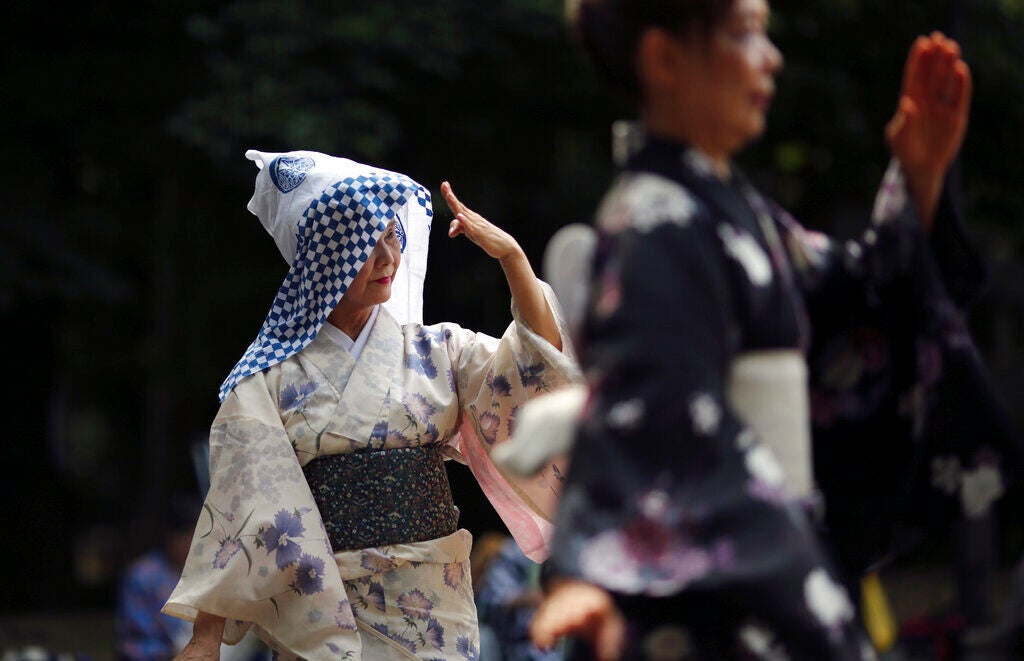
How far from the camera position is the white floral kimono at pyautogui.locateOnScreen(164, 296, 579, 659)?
11.5ft

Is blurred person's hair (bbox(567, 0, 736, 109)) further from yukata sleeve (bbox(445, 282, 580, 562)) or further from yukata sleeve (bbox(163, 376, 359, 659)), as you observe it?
yukata sleeve (bbox(163, 376, 359, 659))

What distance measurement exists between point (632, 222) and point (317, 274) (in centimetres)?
176

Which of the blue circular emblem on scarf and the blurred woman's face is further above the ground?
the blurred woman's face

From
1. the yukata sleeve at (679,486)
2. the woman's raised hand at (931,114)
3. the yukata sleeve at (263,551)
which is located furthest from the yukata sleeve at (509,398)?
the yukata sleeve at (679,486)

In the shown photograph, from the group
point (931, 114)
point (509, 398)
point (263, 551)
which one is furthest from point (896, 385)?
point (263, 551)

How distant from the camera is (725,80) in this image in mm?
2137

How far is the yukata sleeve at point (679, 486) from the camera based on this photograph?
1.93 metres

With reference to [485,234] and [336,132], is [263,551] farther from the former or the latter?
[336,132]

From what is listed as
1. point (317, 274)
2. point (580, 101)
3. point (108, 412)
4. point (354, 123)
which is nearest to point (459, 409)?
point (317, 274)

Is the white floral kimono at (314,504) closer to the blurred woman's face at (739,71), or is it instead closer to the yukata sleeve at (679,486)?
the blurred woman's face at (739,71)

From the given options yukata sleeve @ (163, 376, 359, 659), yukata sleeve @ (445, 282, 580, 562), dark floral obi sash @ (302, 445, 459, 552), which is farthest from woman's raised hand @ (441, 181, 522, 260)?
yukata sleeve @ (163, 376, 359, 659)

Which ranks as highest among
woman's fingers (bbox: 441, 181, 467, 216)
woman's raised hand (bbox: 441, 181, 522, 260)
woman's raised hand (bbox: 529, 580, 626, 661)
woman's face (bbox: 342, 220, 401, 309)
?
woman's raised hand (bbox: 529, 580, 626, 661)

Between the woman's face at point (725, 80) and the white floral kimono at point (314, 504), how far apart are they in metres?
1.49

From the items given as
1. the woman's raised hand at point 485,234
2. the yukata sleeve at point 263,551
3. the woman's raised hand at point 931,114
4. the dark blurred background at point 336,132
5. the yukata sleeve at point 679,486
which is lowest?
the dark blurred background at point 336,132
